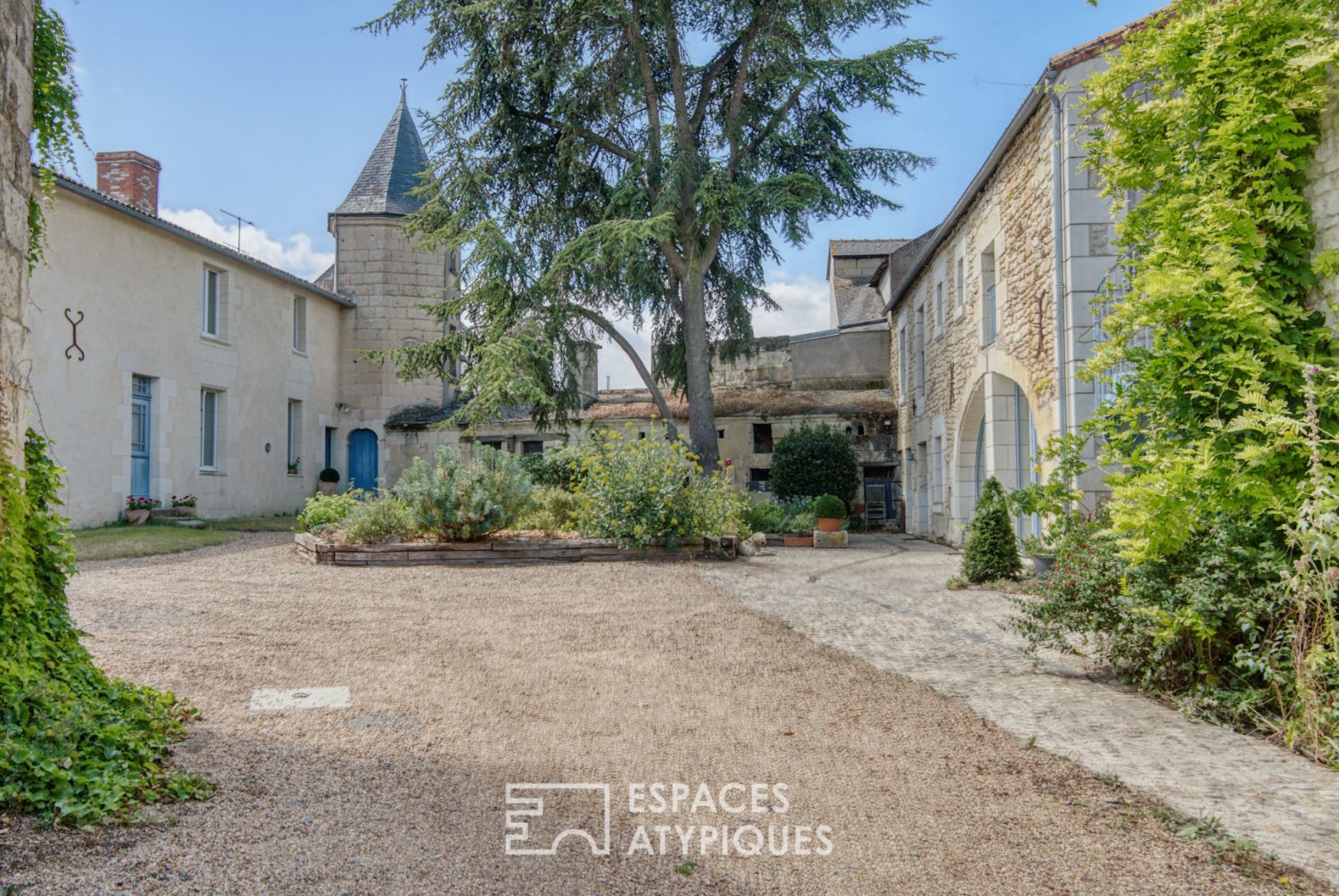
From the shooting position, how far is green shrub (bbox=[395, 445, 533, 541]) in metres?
9.68

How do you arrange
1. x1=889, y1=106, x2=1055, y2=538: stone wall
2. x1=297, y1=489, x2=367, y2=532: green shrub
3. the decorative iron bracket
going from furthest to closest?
the decorative iron bracket < x1=297, y1=489, x2=367, y2=532: green shrub < x1=889, y1=106, x2=1055, y2=538: stone wall

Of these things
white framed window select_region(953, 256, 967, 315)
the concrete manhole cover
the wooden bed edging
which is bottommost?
the concrete manhole cover

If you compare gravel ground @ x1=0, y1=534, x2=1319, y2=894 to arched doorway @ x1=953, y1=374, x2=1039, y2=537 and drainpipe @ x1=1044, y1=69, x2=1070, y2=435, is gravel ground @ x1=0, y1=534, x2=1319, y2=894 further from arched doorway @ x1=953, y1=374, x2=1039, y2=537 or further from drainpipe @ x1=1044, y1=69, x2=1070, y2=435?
arched doorway @ x1=953, y1=374, x2=1039, y2=537

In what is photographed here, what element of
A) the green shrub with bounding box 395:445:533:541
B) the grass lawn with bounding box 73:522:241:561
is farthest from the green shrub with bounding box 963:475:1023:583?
the grass lawn with bounding box 73:522:241:561

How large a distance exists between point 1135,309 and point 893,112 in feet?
39.5

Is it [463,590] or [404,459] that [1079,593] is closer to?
[463,590]

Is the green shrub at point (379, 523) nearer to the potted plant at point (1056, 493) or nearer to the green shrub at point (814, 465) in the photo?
the potted plant at point (1056, 493)

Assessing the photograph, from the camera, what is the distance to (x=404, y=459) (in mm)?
20375

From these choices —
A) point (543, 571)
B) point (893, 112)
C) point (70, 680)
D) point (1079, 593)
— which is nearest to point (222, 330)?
point (543, 571)

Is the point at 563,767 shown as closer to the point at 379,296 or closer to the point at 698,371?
the point at 698,371

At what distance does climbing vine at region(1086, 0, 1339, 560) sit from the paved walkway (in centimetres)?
82

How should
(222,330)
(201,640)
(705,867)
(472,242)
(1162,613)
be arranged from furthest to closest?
(222,330) < (472,242) < (201,640) < (1162,613) < (705,867)

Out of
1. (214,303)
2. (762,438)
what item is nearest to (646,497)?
(762,438)

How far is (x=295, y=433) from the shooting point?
19016 millimetres
